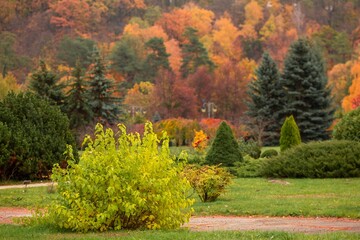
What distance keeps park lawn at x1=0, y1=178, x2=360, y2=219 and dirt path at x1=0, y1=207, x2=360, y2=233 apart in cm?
74

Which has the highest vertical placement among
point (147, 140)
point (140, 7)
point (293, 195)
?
point (140, 7)

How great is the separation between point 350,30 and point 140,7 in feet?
135

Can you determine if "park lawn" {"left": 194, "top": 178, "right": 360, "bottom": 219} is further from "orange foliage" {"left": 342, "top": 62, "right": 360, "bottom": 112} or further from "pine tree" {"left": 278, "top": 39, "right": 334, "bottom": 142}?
"orange foliage" {"left": 342, "top": 62, "right": 360, "bottom": 112}

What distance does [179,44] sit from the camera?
12412 centimetres

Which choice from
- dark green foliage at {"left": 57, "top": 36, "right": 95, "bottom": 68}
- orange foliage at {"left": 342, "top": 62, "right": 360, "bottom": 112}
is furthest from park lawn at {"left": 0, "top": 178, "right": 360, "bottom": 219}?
dark green foliage at {"left": 57, "top": 36, "right": 95, "bottom": 68}

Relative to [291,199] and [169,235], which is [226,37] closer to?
[291,199]

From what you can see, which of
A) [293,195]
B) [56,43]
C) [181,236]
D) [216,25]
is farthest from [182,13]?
[181,236]

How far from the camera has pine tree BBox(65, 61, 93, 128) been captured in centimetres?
4778

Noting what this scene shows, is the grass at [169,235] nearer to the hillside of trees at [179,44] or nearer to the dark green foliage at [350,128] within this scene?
the dark green foliage at [350,128]

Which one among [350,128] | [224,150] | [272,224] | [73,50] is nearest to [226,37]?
[73,50]

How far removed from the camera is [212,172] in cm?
1986

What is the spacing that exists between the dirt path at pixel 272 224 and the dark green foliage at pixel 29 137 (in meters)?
10.1

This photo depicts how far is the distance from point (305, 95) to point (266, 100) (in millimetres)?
3224

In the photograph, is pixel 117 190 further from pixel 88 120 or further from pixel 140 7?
pixel 140 7
